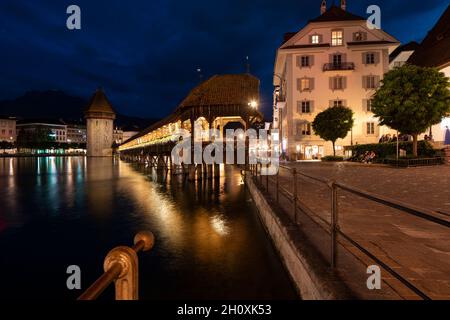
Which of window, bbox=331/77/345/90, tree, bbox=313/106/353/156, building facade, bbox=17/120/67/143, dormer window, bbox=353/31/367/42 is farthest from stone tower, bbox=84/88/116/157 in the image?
dormer window, bbox=353/31/367/42

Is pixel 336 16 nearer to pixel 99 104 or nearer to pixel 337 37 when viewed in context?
pixel 337 37

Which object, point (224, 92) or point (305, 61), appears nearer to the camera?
point (224, 92)

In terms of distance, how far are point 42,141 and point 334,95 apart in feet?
334

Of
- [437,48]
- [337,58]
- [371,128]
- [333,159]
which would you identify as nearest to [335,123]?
[333,159]

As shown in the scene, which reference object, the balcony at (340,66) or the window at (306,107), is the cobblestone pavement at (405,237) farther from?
the balcony at (340,66)

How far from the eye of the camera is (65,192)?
15.9 metres

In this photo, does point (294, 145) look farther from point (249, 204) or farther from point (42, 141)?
point (42, 141)

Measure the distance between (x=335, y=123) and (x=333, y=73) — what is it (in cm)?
724

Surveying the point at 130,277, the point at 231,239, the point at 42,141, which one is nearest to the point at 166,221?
the point at 231,239

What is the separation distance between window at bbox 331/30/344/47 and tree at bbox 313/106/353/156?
8321 mm

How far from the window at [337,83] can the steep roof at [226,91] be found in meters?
17.1

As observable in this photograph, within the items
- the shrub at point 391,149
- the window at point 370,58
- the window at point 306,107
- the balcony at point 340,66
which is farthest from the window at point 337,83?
the shrub at point 391,149

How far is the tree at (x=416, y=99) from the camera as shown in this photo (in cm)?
1928

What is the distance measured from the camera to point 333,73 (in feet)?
110
